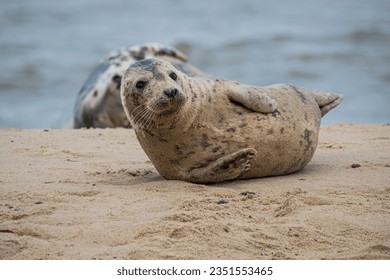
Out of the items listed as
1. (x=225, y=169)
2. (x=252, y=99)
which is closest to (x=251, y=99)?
(x=252, y=99)

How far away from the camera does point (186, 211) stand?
4.23m

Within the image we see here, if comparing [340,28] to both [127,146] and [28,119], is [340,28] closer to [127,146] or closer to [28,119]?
[28,119]

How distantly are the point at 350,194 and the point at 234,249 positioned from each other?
1.12 m

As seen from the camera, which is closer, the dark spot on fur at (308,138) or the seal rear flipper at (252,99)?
the seal rear flipper at (252,99)

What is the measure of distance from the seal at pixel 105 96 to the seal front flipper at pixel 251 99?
3.94m

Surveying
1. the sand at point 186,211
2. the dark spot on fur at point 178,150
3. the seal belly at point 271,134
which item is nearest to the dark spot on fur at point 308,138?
the seal belly at point 271,134

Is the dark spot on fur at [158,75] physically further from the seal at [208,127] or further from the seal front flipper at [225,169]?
the seal front flipper at [225,169]

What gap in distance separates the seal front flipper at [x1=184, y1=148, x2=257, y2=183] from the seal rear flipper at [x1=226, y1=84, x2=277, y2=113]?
271 millimetres

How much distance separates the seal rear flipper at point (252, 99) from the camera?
4.98 meters

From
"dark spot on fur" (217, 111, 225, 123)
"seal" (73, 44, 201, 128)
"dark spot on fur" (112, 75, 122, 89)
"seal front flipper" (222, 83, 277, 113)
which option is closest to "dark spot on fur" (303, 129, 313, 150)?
"seal front flipper" (222, 83, 277, 113)

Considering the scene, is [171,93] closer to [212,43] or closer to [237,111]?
[237,111]

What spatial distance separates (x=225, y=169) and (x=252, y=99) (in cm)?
46

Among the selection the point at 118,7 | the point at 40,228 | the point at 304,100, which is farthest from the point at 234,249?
the point at 118,7

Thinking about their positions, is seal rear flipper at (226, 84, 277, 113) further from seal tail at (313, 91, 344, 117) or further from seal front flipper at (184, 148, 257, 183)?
seal tail at (313, 91, 344, 117)
